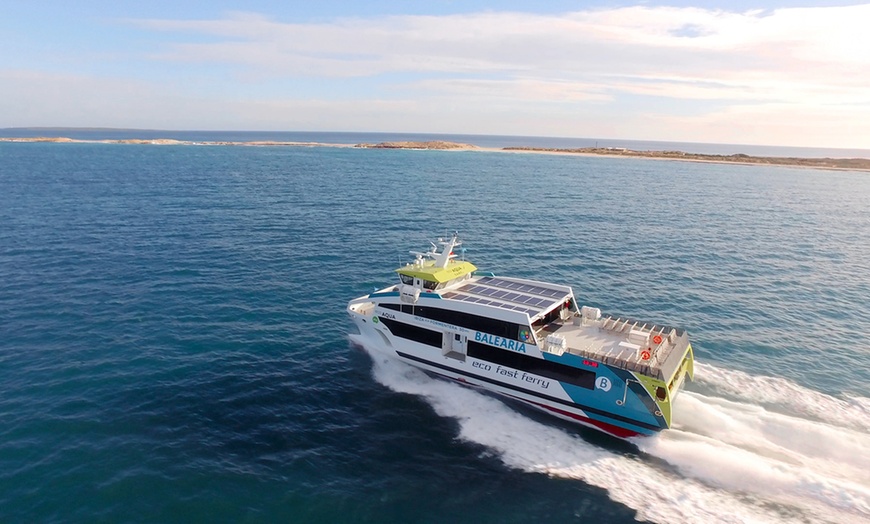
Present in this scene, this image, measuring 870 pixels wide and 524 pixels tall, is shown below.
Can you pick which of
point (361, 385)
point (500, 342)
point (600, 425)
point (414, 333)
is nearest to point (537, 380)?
point (500, 342)

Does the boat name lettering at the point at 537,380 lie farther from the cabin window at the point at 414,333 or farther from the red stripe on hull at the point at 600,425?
the cabin window at the point at 414,333

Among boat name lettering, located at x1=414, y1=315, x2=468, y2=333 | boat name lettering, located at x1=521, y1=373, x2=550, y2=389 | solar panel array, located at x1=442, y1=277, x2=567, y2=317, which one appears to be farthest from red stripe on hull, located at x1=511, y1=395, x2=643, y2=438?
boat name lettering, located at x1=414, y1=315, x2=468, y2=333

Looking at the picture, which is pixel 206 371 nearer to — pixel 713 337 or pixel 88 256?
pixel 88 256

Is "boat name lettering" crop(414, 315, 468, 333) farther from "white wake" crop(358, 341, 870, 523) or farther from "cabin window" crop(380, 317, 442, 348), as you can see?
→ "white wake" crop(358, 341, 870, 523)

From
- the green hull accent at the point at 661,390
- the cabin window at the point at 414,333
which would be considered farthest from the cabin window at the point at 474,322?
the green hull accent at the point at 661,390

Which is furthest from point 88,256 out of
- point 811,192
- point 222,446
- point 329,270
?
point 811,192
